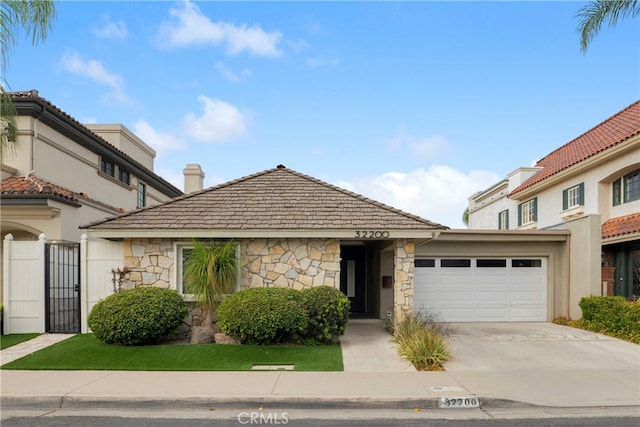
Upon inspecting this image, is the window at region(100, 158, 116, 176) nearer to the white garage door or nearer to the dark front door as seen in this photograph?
the dark front door

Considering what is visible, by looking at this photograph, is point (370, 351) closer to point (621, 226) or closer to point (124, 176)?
point (621, 226)

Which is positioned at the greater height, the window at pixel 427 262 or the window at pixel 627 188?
the window at pixel 627 188

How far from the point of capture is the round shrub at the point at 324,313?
9.42m

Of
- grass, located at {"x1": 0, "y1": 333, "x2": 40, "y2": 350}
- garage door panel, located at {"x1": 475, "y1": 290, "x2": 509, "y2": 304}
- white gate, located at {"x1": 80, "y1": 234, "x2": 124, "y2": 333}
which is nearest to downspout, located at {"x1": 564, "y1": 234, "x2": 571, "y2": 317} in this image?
garage door panel, located at {"x1": 475, "y1": 290, "x2": 509, "y2": 304}

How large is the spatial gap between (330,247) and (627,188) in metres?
11.3

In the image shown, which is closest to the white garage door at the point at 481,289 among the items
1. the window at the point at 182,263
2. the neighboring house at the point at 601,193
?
the neighboring house at the point at 601,193

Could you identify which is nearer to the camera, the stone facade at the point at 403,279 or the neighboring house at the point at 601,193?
the stone facade at the point at 403,279

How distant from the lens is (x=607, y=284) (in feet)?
42.8

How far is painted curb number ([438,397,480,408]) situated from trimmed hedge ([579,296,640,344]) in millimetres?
6711

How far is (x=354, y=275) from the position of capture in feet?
53.4

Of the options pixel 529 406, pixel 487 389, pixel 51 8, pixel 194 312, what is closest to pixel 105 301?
pixel 194 312

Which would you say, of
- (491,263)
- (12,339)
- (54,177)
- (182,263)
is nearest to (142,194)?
(54,177)

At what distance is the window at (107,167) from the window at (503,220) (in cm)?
1996

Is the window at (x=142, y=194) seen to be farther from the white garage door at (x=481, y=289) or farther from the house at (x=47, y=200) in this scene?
the white garage door at (x=481, y=289)
